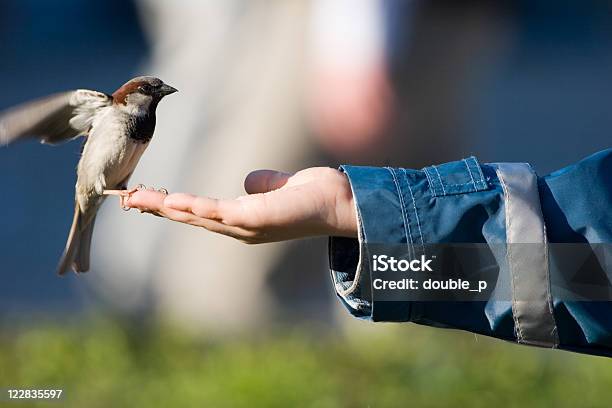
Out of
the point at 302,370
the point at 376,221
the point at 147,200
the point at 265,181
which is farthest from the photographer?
the point at 302,370

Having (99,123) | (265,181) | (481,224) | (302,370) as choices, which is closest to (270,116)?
(302,370)

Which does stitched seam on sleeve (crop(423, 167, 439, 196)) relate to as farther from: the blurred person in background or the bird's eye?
the blurred person in background

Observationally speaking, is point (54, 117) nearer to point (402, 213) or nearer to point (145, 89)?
point (145, 89)

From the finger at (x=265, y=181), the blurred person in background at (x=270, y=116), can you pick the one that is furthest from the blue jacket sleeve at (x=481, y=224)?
the blurred person in background at (x=270, y=116)

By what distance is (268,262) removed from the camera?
3502mm

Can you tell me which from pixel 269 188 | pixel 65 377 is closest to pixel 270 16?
pixel 65 377

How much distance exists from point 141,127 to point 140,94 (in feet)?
0.19

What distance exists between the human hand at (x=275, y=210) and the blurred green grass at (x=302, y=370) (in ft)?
2.97

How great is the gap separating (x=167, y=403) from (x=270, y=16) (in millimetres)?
1246

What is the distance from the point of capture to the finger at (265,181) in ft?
6.23

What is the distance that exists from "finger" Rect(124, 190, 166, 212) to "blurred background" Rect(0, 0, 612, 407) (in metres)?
0.90

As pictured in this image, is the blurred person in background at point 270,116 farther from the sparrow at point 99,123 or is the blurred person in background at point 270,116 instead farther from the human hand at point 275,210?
the human hand at point 275,210

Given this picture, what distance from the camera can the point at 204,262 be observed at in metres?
3.48

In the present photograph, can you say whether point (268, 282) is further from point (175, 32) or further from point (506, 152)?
point (506, 152)
